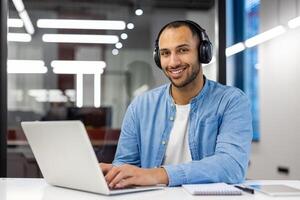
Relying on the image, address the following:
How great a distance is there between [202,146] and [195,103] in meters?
0.19

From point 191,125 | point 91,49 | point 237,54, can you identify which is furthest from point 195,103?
point 237,54

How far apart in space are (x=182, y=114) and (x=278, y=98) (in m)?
1.98

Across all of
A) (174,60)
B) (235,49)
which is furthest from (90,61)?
(174,60)

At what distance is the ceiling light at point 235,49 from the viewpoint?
3037mm

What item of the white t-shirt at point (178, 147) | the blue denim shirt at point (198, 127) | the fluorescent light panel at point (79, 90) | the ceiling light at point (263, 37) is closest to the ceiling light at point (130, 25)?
the fluorescent light panel at point (79, 90)

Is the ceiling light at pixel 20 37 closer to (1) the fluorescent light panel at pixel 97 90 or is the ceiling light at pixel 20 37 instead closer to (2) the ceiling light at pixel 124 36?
(1) the fluorescent light panel at pixel 97 90

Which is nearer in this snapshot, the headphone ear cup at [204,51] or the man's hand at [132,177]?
the man's hand at [132,177]

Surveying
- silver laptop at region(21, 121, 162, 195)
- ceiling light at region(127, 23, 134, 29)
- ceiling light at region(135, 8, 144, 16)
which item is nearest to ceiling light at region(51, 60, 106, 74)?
ceiling light at region(127, 23, 134, 29)

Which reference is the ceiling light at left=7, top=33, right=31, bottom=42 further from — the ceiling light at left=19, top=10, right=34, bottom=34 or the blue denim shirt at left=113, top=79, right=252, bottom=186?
the blue denim shirt at left=113, top=79, right=252, bottom=186

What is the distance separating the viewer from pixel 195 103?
1.75 m

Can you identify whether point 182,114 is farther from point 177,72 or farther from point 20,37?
point 20,37

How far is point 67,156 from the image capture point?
1.08 meters

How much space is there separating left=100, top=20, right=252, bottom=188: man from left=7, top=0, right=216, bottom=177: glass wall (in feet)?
4.03

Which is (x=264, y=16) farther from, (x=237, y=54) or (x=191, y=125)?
(x=191, y=125)
